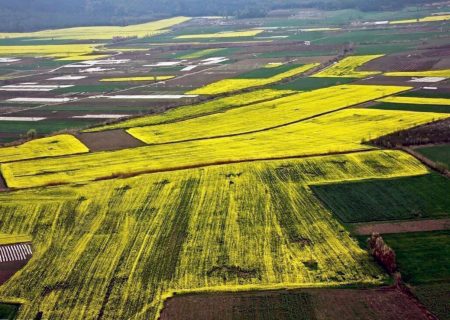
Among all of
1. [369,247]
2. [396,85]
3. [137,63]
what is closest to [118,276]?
[369,247]

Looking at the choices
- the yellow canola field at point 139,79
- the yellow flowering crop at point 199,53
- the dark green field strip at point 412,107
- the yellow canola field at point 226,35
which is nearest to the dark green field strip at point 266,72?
the yellow canola field at point 139,79

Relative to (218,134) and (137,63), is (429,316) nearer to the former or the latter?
(218,134)

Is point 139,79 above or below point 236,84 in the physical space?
below

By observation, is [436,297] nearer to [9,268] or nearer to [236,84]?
[9,268]

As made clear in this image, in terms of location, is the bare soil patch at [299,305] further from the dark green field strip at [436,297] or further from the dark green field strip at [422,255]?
the dark green field strip at [422,255]

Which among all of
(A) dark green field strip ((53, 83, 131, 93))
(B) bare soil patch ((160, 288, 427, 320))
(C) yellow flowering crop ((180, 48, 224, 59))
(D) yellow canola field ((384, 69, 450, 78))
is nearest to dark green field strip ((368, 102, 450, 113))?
(D) yellow canola field ((384, 69, 450, 78))

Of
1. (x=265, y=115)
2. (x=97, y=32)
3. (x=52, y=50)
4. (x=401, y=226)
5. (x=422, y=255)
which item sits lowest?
(x=97, y=32)

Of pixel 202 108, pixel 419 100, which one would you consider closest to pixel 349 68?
pixel 419 100
